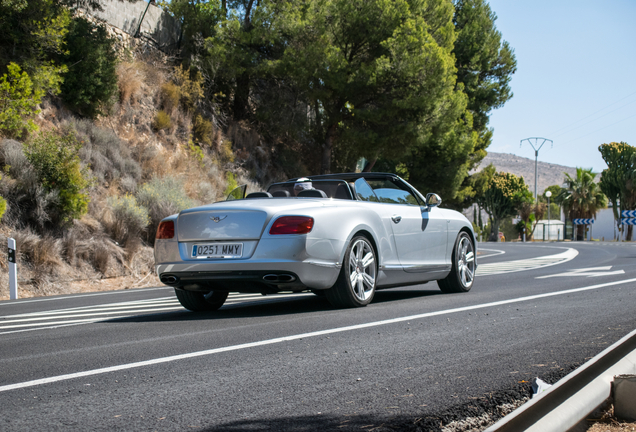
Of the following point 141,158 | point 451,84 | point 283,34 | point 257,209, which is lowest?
point 257,209

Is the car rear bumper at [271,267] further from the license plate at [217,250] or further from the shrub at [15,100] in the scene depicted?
the shrub at [15,100]

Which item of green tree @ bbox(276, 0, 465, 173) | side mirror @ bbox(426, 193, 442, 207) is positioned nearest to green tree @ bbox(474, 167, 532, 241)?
green tree @ bbox(276, 0, 465, 173)

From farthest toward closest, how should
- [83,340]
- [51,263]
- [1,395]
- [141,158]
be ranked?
[141,158]
[51,263]
[83,340]
[1,395]

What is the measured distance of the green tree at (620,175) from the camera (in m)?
69.2

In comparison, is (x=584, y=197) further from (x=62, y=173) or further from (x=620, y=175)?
(x=62, y=173)

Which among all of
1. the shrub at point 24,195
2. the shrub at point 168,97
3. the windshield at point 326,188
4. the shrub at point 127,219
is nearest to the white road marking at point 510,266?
the windshield at point 326,188

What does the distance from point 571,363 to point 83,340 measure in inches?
144

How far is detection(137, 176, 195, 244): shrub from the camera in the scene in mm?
17500

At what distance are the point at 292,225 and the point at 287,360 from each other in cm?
222

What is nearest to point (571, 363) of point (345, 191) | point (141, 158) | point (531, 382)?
point (531, 382)

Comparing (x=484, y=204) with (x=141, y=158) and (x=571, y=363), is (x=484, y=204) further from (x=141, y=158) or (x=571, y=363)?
(x=571, y=363)

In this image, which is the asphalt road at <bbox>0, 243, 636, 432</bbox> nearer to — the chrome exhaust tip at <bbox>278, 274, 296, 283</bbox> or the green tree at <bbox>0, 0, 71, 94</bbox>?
the chrome exhaust tip at <bbox>278, 274, 296, 283</bbox>

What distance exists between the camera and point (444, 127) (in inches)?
1046

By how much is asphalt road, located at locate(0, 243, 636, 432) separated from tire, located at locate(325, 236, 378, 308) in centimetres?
18
